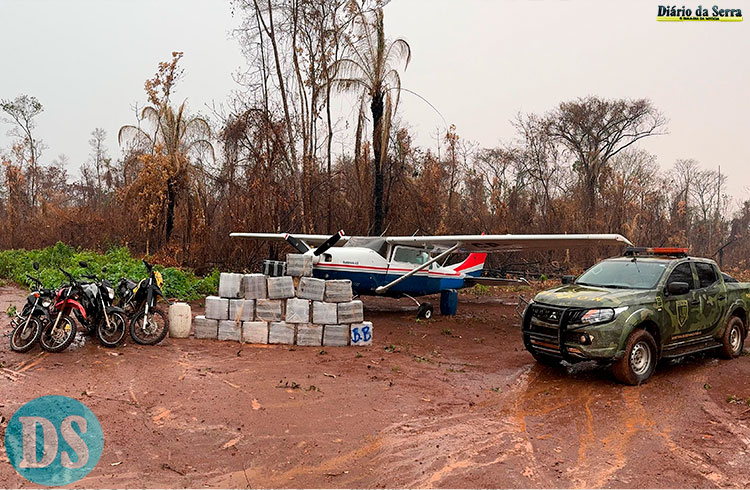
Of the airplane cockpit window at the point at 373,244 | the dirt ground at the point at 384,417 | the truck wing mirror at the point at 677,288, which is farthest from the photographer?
the airplane cockpit window at the point at 373,244

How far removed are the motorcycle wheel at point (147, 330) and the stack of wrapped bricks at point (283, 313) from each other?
2.33 ft

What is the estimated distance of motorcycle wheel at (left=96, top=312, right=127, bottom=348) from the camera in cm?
780

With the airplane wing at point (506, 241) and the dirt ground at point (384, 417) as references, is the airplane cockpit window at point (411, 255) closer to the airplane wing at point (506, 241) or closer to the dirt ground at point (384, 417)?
the airplane wing at point (506, 241)

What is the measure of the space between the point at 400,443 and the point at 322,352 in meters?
3.57

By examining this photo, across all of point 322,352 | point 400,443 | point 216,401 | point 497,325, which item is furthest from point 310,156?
point 400,443

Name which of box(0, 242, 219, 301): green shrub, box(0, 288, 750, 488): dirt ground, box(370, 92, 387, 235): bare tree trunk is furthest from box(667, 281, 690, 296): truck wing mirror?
box(370, 92, 387, 235): bare tree trunk

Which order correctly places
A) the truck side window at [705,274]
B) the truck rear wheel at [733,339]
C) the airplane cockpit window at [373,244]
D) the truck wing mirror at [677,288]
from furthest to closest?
the airplane cockpit window at [373,244], the truck rear wheel at [733,339], the truck side window at [705,274], the truck wing mirror at [677,288]

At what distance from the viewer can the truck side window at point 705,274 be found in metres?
7.72

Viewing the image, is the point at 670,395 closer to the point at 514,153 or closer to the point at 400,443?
the point at 400,443

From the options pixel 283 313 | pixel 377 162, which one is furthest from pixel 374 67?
pixel 283 313

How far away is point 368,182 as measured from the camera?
18.9 meters

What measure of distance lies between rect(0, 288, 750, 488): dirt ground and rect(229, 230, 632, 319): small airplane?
125 inches

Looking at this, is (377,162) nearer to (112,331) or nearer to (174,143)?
(174,143)

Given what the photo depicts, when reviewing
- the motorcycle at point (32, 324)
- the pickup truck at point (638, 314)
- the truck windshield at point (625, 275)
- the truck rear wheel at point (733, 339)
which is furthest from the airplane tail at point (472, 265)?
the motorcycle at point (32, 324)
